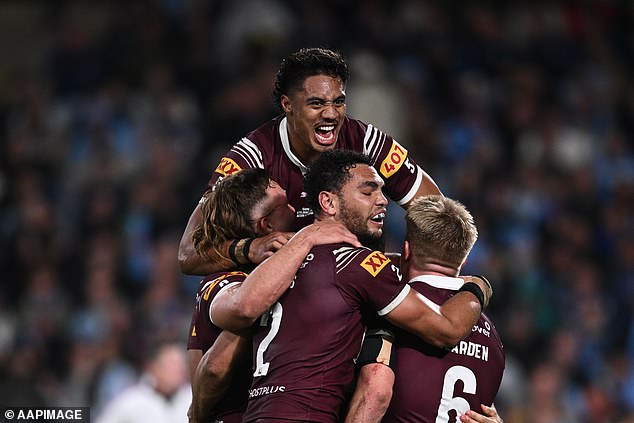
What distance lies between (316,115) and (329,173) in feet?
2.44

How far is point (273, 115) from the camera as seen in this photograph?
37.9 feet

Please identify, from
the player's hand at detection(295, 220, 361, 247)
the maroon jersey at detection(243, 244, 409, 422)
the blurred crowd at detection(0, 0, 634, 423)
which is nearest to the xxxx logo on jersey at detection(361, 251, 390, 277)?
the maroon jersey at detection(243, 244, 409, 422)

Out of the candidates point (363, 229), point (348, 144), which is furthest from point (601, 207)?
point (363, 229)

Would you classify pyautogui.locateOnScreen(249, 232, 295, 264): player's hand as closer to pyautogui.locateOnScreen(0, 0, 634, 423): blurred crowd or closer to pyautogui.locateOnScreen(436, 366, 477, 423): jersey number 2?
pyautogui.locateOnScreen(436, 366, 477, 423): jersey number 2

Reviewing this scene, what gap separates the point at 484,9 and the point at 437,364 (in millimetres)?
8835

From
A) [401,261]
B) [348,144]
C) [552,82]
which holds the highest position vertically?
[552,82]

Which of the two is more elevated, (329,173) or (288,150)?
(288,150)

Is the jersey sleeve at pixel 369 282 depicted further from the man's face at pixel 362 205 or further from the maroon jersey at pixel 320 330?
the man's face at pixel 362 205

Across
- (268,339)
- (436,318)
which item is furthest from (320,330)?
(436,318)

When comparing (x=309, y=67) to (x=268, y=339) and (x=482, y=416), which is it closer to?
(x=268, y=339)

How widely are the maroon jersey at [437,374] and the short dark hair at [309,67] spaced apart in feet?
4.09

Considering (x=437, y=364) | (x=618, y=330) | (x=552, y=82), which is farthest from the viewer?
(x=552, y=82)

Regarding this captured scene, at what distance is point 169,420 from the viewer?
27.8 feet

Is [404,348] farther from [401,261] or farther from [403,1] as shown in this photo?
[403,1]
